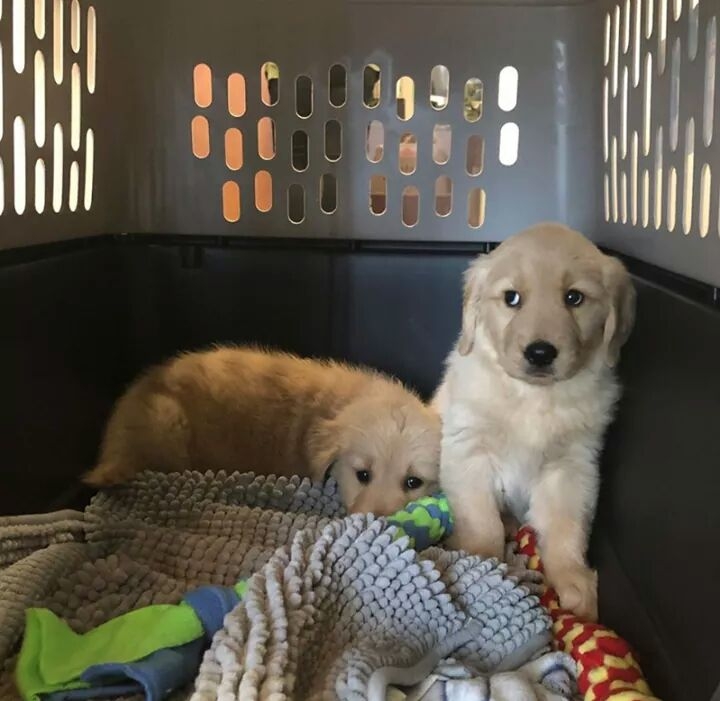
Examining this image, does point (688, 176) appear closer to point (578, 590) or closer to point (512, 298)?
point (512, 298)

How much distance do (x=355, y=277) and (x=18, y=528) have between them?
82cm

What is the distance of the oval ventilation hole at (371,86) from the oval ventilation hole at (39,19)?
0.61 metres

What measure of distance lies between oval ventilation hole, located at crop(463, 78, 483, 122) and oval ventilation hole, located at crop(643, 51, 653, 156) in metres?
0.43

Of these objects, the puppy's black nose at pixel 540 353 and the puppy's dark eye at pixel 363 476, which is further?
the puppy's dark eye at pixel 363 476

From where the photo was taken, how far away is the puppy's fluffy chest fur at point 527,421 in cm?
132

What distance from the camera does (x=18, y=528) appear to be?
1184 mm

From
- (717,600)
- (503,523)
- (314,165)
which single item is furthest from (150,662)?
(314,165)

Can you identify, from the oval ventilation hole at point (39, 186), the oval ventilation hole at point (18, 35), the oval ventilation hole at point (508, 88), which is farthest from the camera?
the oval ventilation hole at point (508, 88)

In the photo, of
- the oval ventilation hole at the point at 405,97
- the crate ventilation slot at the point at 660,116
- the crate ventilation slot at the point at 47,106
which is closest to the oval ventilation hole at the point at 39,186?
the crate ventilation slot at the point at 47,106

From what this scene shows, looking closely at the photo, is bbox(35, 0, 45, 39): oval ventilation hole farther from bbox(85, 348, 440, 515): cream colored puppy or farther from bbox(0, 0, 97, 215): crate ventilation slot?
bbox(85, 348, 440, 515): cream colored puppy

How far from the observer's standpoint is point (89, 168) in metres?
1.68

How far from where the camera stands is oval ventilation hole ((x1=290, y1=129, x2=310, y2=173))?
70.1 inches

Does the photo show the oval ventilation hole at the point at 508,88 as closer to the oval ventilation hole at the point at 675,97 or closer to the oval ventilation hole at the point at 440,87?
the oval ventilation hole at the point at 440,87

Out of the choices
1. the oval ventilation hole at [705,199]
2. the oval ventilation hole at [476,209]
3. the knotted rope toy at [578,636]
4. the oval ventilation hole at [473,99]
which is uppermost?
the oval ventilation hole at [473,99]
